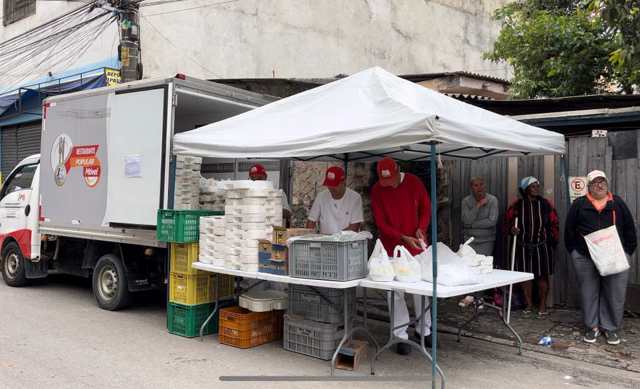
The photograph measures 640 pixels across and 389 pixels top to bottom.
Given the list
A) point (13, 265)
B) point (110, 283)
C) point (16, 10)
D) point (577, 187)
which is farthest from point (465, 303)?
point (16, 10)

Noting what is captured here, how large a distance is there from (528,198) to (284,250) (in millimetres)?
3578

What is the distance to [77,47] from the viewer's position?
14.7m

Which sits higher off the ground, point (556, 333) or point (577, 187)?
point (577, 187)

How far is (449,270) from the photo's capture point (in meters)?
4.66

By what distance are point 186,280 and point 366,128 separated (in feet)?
9.36

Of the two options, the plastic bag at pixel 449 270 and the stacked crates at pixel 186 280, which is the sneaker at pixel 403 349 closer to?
the plastic bag at pixel 449 270

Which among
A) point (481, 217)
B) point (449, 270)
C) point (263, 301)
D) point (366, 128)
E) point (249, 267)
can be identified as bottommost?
point (263, 301)

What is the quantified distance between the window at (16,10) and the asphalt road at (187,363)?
13204 mm

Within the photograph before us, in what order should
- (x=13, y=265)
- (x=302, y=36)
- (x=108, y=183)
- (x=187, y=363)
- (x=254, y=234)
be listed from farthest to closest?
(x=302, y=36), (x=13, y=265), (x=108, y=183), (x=254, y=234), (x=187, y=363)

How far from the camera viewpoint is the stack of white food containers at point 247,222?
18.0 ft

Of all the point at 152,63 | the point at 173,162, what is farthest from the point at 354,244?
the point at 152,63

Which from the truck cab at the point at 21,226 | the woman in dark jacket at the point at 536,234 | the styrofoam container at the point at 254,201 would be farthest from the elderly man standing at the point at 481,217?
the truck cab at the point at 21,226

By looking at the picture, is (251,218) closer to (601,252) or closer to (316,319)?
(316,319)

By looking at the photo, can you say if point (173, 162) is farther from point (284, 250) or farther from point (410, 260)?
point (410, 260)
